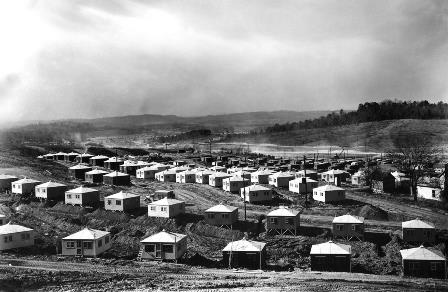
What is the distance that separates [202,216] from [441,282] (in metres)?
29.2

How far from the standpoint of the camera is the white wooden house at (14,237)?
45.0 meters

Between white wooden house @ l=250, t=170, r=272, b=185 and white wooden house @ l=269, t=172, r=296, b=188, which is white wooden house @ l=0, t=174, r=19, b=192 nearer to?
white wooden house @ l=250, t=170, r=272, b=185

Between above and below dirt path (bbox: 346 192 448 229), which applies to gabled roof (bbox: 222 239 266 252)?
above

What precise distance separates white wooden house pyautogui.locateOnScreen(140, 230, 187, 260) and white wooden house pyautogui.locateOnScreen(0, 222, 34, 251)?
11911mm

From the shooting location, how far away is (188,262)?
42.0 meters

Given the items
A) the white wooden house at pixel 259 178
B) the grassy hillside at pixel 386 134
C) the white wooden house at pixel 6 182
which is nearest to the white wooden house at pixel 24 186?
the white wooden house at pixel 6 182

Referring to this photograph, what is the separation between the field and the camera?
33634 millimetres

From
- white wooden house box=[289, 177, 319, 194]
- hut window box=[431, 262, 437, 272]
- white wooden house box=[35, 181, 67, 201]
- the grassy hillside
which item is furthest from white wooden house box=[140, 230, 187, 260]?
the grassy hillside

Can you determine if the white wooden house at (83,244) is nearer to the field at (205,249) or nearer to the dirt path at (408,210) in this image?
the field at (205,249)

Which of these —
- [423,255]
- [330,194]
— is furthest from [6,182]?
[423,255]

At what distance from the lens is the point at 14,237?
4559cm

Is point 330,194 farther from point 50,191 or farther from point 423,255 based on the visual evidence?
point 50,191

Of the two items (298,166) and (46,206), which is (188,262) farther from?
(298,166)

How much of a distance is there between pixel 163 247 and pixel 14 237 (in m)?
14.7
